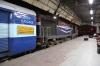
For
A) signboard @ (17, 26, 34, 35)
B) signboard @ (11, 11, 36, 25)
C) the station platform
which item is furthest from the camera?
signboard @ (17, 26, 34, 35)

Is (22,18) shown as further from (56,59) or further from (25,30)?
(56,59)

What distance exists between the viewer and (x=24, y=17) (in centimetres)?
756

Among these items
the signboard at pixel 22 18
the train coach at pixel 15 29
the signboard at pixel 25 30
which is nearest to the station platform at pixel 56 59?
the train coach at pixel 15 29

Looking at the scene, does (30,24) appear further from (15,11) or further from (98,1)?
(98,1)

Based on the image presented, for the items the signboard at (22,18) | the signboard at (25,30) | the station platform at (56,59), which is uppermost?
the signboard at (22,18)

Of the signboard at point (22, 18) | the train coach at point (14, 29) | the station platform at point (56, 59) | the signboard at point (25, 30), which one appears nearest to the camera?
the train coach at point (14, 29)

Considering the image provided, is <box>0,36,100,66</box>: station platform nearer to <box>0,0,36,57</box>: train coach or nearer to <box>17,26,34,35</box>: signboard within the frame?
<box>0,0,36,57</box>: train coach

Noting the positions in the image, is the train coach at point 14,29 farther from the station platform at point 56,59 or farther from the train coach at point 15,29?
the station platform at point 56,59

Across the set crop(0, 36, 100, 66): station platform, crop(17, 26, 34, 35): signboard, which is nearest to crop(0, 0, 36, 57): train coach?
crop(17, 26, 34, 35): signboard

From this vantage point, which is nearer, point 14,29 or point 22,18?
point 14,29

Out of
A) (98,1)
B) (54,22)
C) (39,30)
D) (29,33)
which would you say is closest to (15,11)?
(29,33)

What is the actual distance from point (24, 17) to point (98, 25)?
40831 mm

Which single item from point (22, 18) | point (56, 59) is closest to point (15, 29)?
point (22, 18)

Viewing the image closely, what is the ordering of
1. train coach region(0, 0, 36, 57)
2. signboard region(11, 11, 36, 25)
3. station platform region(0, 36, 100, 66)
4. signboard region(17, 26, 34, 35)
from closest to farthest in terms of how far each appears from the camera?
train coach region(0, 0, 36, 57), station platform region(0, 36, 100, 66), signboard region(11, 11, 36, 25), signboard region(17, 26, 34, 35)
